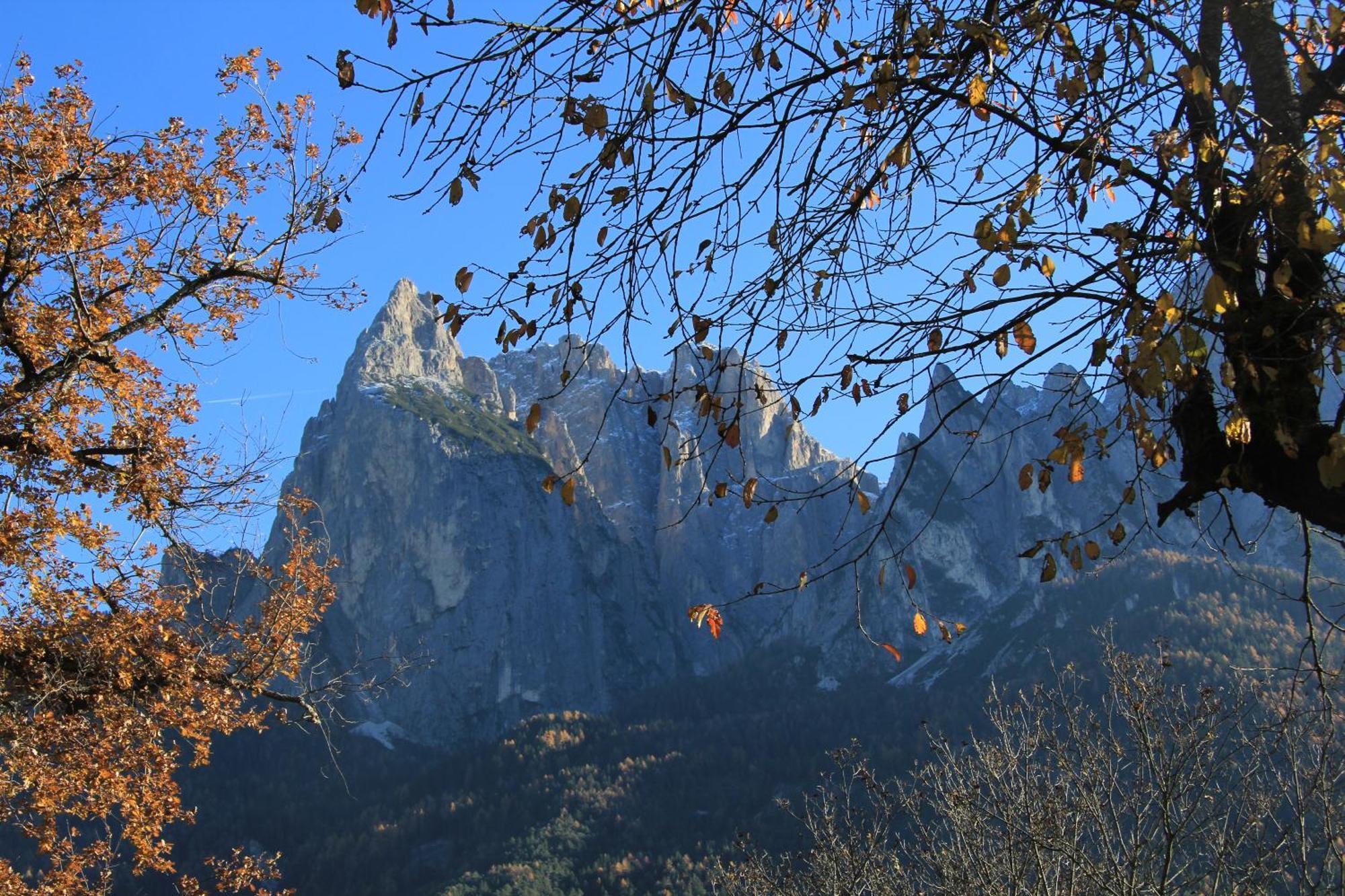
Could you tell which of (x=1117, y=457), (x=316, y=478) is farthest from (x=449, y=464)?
(x=1117, y=457)

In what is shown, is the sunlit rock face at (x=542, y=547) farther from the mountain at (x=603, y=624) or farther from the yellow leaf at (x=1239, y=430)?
the yellow leaf at (x=1239, y=430)

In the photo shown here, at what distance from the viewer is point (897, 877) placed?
36.8 feet

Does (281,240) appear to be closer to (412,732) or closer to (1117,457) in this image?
(1117,457)

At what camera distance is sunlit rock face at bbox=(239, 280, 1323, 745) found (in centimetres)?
10894

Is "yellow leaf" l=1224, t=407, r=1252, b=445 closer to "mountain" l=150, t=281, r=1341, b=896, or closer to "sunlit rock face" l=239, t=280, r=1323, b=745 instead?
"mountain" l=150, t=281, r=1341, b=896

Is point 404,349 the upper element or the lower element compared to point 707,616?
upper

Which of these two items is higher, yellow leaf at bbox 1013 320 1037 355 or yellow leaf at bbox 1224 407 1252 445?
yellow leaf at bbox 1013 320 1037 355

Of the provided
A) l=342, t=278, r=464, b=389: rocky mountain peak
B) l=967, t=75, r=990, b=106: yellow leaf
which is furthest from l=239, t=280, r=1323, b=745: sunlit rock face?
l=967, t=75, r=990, b=106: yellow leaf

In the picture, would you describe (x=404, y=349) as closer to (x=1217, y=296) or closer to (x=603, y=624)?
(x=603, y=624)

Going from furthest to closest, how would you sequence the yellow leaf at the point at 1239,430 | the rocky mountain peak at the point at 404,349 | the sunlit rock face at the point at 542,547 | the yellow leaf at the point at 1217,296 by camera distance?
the rocky mountain peak at the point at 404,349, the sunlit rock face at the point at 542,547, the yellow leaf at the point at 1239,430, the yellow leaf at the point at 1217,296

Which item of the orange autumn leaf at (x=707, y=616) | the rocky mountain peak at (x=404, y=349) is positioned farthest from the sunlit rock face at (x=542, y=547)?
the orange autumn leaf at (x=707, y=616)

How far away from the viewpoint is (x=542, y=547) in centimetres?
11319

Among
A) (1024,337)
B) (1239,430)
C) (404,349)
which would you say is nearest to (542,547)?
(404,349)

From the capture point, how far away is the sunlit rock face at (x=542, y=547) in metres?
109
